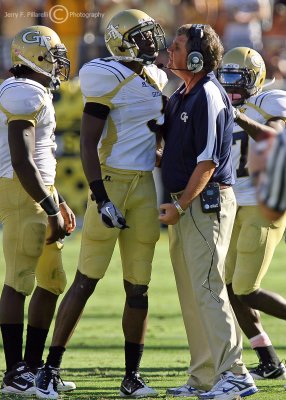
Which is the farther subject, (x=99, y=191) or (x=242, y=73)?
(x=242, y=73)

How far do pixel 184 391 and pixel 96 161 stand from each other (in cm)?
151

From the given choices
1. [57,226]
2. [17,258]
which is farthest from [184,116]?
[17,258]

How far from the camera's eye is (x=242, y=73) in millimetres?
7102

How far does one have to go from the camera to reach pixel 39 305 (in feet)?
22.1

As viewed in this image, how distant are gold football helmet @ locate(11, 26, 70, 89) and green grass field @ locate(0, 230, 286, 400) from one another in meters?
Answer: 2.07

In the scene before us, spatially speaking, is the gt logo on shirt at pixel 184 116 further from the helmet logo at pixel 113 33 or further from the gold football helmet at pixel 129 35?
the helmet logo at pixel 113 33

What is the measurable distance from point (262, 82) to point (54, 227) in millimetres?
1982

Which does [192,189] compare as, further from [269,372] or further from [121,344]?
[121,344]

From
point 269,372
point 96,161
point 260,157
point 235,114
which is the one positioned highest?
point 260,157

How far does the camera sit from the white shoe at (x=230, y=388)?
5820mm

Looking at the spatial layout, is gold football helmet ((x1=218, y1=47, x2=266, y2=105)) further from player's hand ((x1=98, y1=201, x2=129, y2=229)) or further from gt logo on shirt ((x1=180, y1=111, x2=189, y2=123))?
player's hand ((x1=98, y1=201, x2=129, y2=229))

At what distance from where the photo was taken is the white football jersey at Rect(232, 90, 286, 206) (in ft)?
22.6

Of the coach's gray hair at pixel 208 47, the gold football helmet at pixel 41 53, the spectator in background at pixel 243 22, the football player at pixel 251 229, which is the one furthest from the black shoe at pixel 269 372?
the spectator in background at pixel 243 22

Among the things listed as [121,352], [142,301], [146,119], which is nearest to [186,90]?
[146,119]
